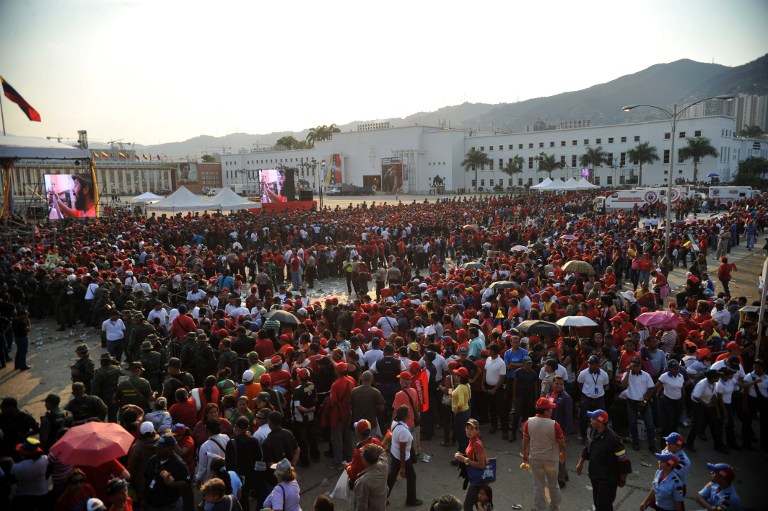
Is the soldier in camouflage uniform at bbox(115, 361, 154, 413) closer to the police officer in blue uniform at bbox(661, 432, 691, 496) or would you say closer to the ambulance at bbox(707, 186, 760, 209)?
the police officer in blue uniform at bbox(661, 432, 691, 496)

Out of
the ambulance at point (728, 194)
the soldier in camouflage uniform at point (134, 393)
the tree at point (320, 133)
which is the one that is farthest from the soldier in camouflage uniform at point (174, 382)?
the tree at point (320, 133)

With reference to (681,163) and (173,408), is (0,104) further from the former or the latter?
(681,163)

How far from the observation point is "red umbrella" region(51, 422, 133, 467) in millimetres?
4703

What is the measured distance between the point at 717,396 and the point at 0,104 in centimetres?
2427

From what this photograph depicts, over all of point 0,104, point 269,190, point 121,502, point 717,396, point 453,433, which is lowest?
point 453,433

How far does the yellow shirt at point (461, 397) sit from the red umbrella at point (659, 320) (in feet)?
13.9

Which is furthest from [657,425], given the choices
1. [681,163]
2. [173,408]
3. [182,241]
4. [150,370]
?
[681,163]

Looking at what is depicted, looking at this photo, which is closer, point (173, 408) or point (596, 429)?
point (596, 429)

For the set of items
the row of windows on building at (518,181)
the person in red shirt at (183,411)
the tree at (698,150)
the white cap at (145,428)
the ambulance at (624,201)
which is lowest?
the person in red shirt at (183,411)

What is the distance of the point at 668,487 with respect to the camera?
16.3 feet

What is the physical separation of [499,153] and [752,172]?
35597 millimetres

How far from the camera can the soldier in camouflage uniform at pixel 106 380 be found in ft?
23.8

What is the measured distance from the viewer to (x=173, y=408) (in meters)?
6.27

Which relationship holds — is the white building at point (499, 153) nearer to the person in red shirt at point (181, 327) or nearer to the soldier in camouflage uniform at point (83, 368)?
the person in red shirt at point (181, 327)
